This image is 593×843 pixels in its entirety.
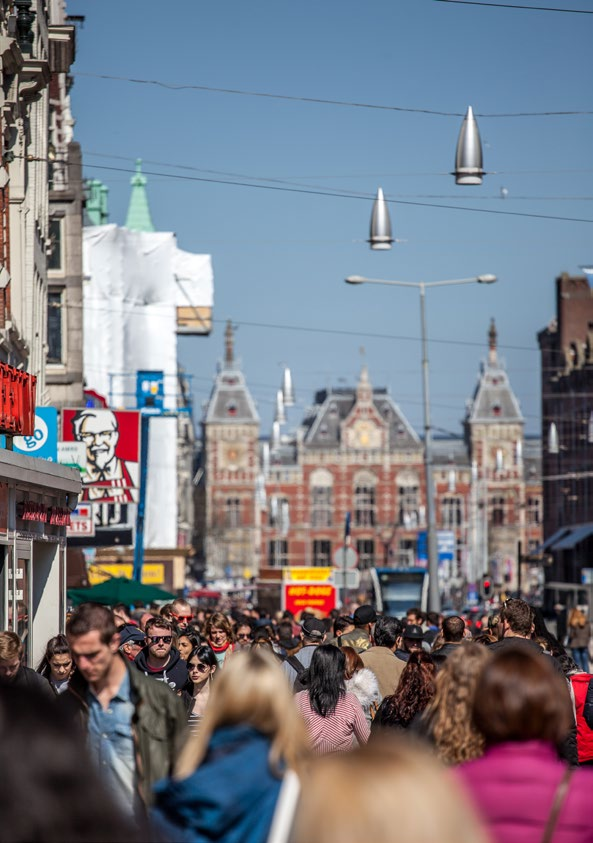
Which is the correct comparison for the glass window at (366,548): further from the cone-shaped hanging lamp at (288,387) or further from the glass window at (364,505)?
the cone-shaped hanging lamp at (288,387)

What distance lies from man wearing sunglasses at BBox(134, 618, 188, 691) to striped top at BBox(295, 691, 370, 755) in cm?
217

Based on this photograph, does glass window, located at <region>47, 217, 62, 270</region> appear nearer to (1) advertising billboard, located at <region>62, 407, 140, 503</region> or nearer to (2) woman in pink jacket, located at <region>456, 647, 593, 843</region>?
(1) advertising billboard, located at <region>62, 407, 140, 503</region>

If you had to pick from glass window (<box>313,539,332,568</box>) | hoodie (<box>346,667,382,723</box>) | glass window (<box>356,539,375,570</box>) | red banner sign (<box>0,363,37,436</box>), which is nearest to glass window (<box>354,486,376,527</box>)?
glass window (<box>356,539,375,570</box>)

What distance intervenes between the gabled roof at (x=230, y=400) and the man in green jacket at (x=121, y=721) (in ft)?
438

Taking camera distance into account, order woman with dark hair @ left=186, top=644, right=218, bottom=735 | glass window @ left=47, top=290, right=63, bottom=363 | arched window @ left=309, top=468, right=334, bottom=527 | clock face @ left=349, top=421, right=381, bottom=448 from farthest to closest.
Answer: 1. clock face @ left=349, top=421, right=381, bottom=448
2. arched window @ left=309, top=468, right=334, bottom=527
3. glass window @ left=47, top=290, right=63, bottom=363
4. woman with dark hair @ left=186, top=644, right=218, bottom=735

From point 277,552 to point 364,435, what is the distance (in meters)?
13.1

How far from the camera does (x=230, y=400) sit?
142 meters

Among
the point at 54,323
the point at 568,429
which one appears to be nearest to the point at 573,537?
the point at 568,429

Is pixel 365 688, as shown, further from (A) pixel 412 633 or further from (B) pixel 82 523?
(B) pixel 82 523

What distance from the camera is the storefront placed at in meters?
14.8

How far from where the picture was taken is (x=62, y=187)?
111 ft

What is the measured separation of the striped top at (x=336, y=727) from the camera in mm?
9062

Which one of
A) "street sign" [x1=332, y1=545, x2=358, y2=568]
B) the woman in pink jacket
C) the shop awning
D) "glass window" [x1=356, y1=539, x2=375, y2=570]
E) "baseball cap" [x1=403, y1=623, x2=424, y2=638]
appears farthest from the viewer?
"glass window" [x1=356, y1=539, x2=375, y2=570]

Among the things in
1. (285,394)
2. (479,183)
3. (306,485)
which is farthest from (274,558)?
(479,183)
